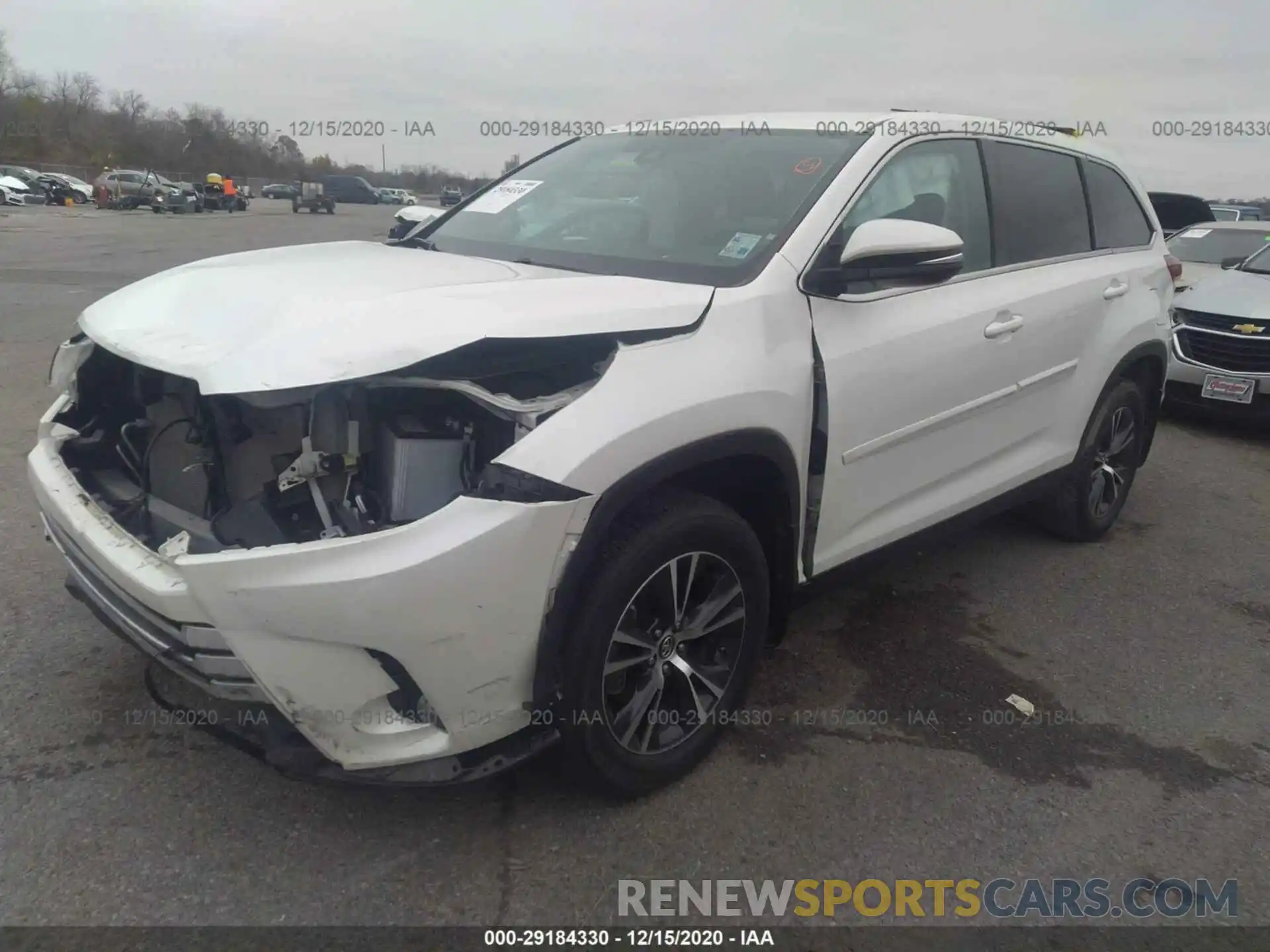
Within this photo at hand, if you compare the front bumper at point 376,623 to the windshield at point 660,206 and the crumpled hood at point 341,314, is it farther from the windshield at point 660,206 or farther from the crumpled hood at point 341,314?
the windshield at point 660,206

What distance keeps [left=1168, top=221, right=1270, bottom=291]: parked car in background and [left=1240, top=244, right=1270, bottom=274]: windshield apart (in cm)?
48

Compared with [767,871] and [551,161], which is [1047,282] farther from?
[767,871]

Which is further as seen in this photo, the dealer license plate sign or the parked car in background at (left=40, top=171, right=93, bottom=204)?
the parked car in background at (left=40, top=171, right=93, bottom=204)

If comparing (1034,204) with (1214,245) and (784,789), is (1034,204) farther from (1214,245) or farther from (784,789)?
(1214,245)

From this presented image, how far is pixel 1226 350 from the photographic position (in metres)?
7.21

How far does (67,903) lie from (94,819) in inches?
11.8

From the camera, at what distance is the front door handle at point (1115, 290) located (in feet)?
13.5

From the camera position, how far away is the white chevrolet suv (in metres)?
2.06

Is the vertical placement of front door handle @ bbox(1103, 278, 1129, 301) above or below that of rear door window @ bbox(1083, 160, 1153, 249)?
below

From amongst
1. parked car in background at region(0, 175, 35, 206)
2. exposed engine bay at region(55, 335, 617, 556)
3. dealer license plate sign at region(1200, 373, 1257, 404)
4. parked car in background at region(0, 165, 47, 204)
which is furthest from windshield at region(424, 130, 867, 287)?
parked car in background at region(0, 165, 47, 204)

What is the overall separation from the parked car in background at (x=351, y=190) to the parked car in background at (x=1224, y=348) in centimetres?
5907

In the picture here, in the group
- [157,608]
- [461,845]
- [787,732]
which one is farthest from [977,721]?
[157,608]

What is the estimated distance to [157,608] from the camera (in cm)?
216

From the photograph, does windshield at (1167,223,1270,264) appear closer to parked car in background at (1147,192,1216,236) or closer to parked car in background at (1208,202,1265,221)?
parked car in background at (1147,192,1216,236)
